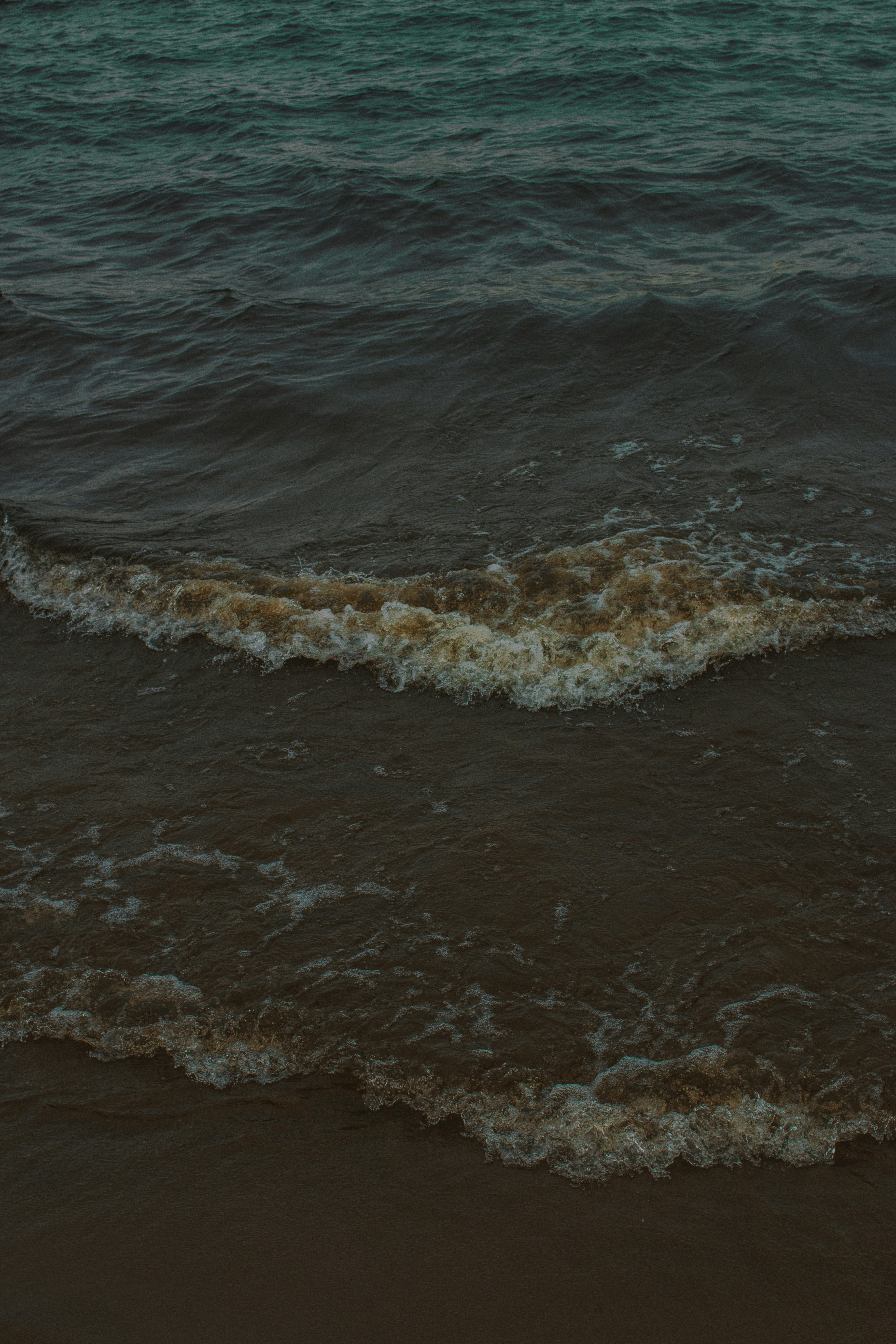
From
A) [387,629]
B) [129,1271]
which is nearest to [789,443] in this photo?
[387,629]

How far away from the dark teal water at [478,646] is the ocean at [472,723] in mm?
24

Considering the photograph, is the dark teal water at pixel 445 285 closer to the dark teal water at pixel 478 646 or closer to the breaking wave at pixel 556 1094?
the dark teal water at pixel 478 646

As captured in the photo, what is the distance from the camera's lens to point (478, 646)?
5383mm

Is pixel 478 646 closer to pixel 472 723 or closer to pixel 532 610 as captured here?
pixel 532 610

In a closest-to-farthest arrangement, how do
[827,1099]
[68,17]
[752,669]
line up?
1. [827,1099]
2. [752,669]
3. [68,17]

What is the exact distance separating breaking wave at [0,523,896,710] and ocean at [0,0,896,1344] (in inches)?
1.1

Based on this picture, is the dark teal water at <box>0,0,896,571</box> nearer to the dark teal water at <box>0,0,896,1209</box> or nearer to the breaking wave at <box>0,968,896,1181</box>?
the dark teal water at <box>0,0,896,1209</box>

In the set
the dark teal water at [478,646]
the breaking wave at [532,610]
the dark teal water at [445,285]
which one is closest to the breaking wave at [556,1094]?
the dark teal water at [478,646]

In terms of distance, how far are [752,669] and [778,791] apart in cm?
101

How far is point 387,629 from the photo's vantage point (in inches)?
219

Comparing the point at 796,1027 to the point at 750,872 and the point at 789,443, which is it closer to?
the point at 750,872

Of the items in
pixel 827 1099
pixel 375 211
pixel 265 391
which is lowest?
pixel 827 1099

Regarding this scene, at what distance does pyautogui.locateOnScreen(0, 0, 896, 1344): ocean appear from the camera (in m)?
3.10

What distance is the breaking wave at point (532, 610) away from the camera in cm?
527
